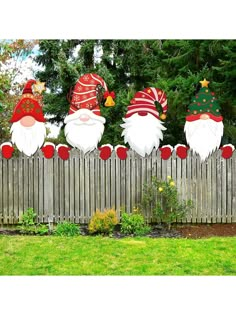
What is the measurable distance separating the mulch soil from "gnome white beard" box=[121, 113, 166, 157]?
1.56 m

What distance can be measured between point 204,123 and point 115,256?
344cm

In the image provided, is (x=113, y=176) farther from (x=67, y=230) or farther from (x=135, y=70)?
(x=135, y=70)

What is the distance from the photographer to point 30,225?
28.8 feet

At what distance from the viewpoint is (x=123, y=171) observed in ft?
29.8

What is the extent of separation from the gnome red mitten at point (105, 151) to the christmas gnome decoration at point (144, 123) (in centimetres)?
40

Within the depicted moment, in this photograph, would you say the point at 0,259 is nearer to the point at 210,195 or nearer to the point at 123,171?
the point at 123,171

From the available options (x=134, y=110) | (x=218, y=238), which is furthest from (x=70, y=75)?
(x=218, y=238)

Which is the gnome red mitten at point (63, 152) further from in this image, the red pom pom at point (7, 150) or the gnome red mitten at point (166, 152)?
the gnome red mitten at point (166, 152)

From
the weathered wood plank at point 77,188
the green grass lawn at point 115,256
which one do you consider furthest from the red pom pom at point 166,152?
the green grass lawn at point 115,256

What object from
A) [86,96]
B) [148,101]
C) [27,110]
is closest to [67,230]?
[27,110]

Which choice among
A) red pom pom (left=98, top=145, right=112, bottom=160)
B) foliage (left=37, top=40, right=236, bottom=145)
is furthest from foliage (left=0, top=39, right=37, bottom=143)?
red pom pom (left=98, top=145, right=112, bottom=160)

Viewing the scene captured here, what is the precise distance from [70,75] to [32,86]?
5234 millimetres

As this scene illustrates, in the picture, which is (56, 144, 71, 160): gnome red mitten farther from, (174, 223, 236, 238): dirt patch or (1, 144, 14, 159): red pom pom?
(174, 223, 236, 238): dirt patch

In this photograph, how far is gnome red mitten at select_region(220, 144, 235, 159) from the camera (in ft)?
29.8
